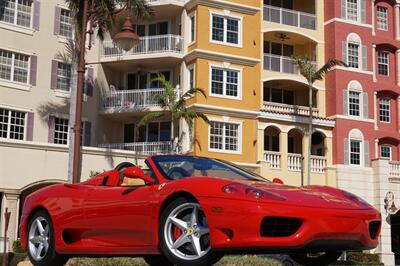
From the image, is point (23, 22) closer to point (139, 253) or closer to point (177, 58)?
point (177, 58)

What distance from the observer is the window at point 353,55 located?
39.2 metres

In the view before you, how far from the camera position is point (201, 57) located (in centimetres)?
3431

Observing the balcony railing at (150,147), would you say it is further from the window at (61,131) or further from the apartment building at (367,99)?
the apartment building at (367,99)

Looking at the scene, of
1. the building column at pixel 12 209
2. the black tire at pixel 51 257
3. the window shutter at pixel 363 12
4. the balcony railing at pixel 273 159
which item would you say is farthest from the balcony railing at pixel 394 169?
the black tire at pixel 51 257

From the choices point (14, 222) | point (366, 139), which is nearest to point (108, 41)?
point (14, 222)

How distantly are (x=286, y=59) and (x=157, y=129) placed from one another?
8548mm

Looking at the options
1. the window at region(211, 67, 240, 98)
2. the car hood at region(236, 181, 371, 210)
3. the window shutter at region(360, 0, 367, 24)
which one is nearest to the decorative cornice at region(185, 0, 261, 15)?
the window at region(211, 67, 240, 98)

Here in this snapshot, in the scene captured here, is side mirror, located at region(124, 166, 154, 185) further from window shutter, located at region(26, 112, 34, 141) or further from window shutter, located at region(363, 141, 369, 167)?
window shutter, located at region(363, 141, 369, 167)

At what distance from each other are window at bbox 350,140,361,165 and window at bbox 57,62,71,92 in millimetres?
16396

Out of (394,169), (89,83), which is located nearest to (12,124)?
(89,83)

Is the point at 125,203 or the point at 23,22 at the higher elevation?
the point at 23,22

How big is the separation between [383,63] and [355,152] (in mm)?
6515

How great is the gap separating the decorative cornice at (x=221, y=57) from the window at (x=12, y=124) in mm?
9011

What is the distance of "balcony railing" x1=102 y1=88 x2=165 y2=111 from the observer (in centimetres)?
3469
